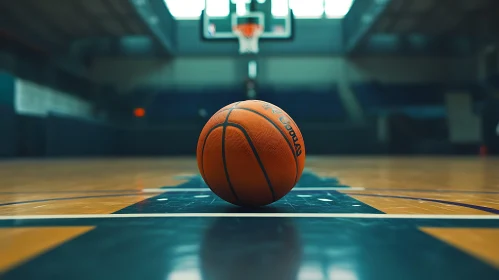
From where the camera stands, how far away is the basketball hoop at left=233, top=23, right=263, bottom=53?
32.9 feet

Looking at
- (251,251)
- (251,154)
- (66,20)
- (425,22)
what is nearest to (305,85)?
(425,22)

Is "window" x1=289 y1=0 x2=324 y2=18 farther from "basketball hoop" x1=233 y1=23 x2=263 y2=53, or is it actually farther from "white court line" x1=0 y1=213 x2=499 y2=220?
"white court line" x1=0 y1=213 x2=499 y2=220

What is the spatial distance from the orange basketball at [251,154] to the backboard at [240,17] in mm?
8326

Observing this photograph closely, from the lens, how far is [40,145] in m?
13.5

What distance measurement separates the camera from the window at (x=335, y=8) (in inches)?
624

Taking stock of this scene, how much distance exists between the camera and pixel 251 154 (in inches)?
89.1

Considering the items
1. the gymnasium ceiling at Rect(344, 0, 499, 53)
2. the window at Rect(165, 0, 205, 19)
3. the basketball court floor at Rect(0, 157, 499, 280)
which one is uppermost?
the window at Rect(165, 0, 205, 19)

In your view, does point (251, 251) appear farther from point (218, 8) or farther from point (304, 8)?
point (304, 8)

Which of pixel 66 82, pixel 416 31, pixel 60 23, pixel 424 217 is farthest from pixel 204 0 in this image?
pixel 424 217

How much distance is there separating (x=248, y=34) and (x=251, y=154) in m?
8.34

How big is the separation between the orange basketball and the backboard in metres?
8.33

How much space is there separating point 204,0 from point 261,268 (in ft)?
33.6

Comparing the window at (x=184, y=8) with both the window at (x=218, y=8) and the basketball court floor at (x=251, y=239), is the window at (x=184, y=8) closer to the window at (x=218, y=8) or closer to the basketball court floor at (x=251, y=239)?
the window at (x=218, y=8)

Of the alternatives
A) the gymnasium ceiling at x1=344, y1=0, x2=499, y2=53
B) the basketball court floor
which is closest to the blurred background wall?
the gymnasium ceiling at x1=344, y1=0, x2=499, y2=53
